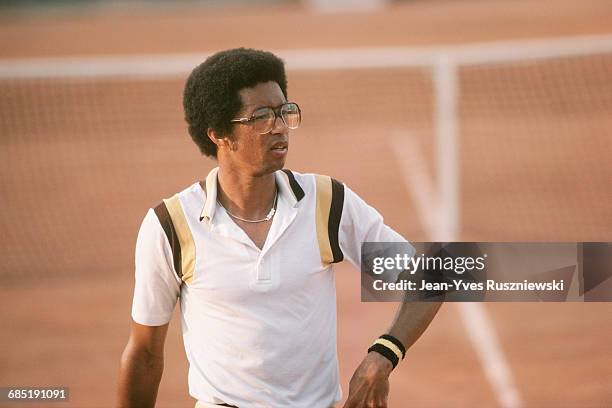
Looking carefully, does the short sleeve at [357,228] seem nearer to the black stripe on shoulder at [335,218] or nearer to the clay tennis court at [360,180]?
the black stripe on shoulder at [335,218]

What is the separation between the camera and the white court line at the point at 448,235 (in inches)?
287

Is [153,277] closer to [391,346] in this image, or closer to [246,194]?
[246,194]

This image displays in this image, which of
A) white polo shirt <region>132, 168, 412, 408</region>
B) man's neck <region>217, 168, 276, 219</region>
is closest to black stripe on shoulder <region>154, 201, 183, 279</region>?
white polo shirt <region>132, 168, 412, 408</region>

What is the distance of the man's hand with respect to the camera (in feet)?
9.97

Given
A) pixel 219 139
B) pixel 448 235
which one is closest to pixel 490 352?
pixel 448 235

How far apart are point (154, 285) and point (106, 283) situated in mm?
7827

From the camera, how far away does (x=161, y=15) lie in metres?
36.5

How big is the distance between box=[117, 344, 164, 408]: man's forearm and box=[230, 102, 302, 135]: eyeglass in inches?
33.5

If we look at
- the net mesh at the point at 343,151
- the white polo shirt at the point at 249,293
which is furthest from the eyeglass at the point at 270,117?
the net mesh at the point at 343,151

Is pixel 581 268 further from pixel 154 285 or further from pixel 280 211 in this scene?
pixel 154 285

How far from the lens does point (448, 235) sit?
11633 mm

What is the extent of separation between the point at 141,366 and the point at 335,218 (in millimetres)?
820

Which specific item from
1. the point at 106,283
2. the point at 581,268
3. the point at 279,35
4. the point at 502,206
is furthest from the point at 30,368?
the point at 279,35

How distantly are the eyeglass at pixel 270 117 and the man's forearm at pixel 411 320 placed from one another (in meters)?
0.72
